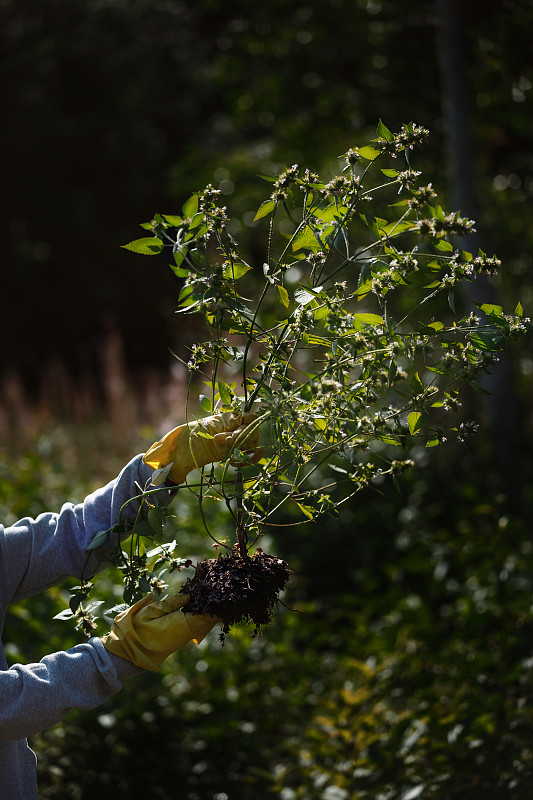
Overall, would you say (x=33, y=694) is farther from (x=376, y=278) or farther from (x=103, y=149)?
(x=103, y=149)

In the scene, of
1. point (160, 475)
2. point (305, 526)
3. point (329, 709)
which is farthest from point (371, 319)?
point (305, 526)

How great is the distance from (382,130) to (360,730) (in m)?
1.61

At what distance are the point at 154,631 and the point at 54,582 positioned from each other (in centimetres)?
37

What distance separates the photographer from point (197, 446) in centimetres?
158

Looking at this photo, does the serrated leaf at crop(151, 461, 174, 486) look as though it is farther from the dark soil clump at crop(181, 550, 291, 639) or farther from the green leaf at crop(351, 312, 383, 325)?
the green leaf at crop(351, 312, 383, 325)

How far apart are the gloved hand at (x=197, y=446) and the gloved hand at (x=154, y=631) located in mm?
268

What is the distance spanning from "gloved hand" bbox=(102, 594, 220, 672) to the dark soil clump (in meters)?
0.03

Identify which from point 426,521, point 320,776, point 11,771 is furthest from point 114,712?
point 426,521

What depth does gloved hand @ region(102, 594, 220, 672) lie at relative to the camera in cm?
142

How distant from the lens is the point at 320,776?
213cm

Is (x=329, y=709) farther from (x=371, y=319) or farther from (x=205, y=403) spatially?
(x=371, y=319)

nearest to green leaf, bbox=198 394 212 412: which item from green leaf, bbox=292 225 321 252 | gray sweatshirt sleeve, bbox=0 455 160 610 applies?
gray sweatshirt sleeve, bbox=0 455 160 610

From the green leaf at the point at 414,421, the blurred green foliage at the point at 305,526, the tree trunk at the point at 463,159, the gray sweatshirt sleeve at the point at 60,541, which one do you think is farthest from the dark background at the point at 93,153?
the green leaf at the point at 414,421

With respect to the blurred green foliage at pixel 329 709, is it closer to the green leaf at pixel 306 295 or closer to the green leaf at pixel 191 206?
the green leaf at pixel 306 295
